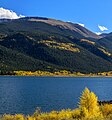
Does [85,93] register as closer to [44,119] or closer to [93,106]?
[93,106]

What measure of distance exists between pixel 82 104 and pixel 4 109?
43.2 meters

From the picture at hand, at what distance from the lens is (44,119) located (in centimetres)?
5722

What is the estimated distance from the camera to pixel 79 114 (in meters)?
65.0

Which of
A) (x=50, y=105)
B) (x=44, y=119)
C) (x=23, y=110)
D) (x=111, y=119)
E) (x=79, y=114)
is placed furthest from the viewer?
(x=50, y=105)

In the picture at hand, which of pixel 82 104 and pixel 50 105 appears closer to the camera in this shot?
pixel 82 104

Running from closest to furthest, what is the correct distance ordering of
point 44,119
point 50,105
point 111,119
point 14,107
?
point 111,119
point 44,119
point 14,107
point 50,105

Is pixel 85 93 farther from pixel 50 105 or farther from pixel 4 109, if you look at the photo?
pixel 50 105

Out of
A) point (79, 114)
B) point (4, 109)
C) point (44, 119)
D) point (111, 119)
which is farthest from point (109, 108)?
point (4, 109)

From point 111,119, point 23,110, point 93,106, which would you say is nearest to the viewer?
point 111,119

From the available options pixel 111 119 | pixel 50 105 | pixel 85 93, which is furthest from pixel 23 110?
pixel 111 119

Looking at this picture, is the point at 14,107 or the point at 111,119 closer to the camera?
the point at 111,119

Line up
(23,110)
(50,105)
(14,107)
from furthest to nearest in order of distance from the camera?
1. (50,105)
2. (14,107)
3. (23,110)

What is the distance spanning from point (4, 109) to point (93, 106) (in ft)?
149

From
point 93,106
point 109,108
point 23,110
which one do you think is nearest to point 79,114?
point 93,106
